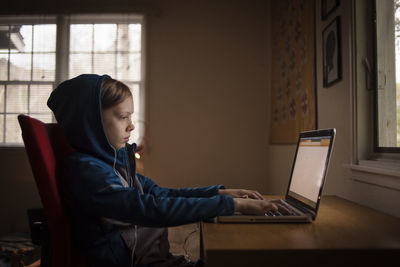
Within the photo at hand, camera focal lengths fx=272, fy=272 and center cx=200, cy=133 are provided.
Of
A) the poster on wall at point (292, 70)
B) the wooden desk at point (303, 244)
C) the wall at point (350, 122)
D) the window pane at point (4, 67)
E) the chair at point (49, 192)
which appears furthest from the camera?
the window pane at point (4, 67)

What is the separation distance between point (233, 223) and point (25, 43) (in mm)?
3399

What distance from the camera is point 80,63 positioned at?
10.2ft

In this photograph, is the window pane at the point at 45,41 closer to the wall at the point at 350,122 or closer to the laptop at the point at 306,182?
the wall at the point at 350,122

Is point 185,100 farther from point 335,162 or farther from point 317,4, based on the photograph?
point 335,162

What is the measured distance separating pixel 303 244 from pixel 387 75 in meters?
1.01

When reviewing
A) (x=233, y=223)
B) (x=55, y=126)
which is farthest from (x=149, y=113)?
(x=233, y=223)

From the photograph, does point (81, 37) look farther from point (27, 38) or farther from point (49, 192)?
point (49, 192)

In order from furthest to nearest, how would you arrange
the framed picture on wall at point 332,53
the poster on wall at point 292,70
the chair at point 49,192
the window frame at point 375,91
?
the poster on wall at point 292,70
the framed picture on wall at point 332,53
the window frame at point 375,91
the chair at point 49,192

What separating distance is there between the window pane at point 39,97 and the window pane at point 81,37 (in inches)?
21.4

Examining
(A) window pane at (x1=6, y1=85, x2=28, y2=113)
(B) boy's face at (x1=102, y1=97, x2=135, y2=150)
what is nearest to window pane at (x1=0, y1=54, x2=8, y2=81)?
(A) window pane at (x1=6, y1=85, x2=28, y2=113)

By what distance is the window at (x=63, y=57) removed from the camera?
10.1 feet

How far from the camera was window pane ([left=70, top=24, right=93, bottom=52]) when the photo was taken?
3119 millimetres

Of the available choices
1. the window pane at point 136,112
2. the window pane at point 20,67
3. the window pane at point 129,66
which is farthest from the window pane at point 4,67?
the window pane at point 136,112

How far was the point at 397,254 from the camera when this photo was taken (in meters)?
0.61
